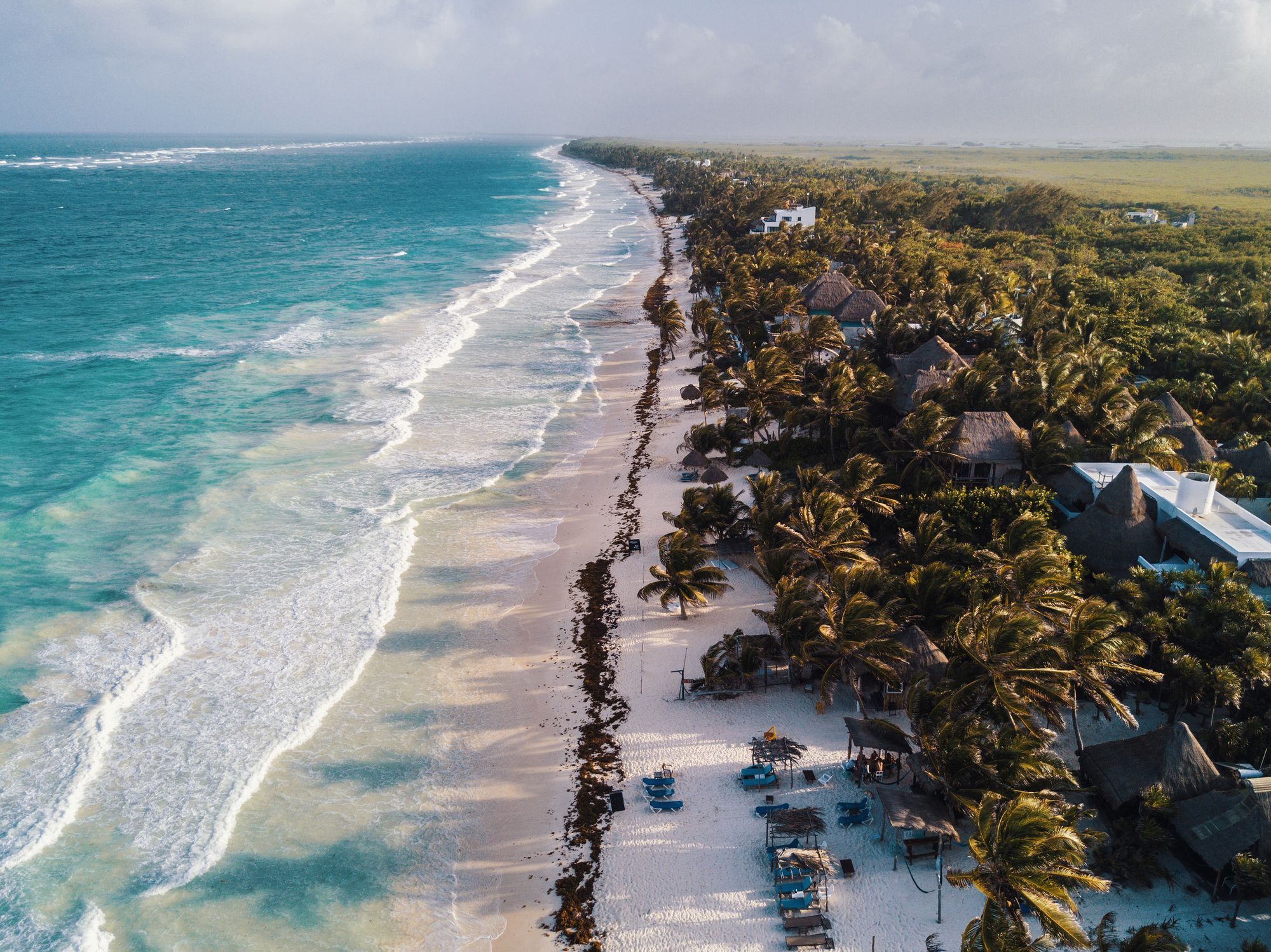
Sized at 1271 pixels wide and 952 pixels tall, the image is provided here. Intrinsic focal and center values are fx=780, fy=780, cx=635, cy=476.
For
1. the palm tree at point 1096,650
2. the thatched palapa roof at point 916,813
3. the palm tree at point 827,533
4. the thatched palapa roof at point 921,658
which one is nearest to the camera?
the thatched palapa roof at point 916,813

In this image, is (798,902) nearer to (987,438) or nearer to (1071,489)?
(1071,489)

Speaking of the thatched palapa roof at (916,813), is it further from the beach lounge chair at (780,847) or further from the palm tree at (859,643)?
the palm tree at (859,643)

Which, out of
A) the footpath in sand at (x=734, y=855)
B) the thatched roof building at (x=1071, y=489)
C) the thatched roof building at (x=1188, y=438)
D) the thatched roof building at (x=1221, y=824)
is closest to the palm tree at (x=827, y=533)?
the footpath in sand at (x=734, y=855)

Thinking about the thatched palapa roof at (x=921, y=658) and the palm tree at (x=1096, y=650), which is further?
the thatched palapa roof at (x=921, y=658)

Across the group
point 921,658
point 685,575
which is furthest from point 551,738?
point 921,658

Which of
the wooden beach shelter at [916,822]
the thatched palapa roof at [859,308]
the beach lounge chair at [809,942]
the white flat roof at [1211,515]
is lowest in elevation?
the beach lounge chair at [809,942]

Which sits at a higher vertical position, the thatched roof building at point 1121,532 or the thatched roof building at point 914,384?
the thatched roof building at point 914,384

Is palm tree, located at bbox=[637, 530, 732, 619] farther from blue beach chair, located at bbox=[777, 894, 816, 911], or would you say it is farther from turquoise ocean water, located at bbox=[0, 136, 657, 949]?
blue beach chair, located at bbox=[777, 894, 816, 911]
